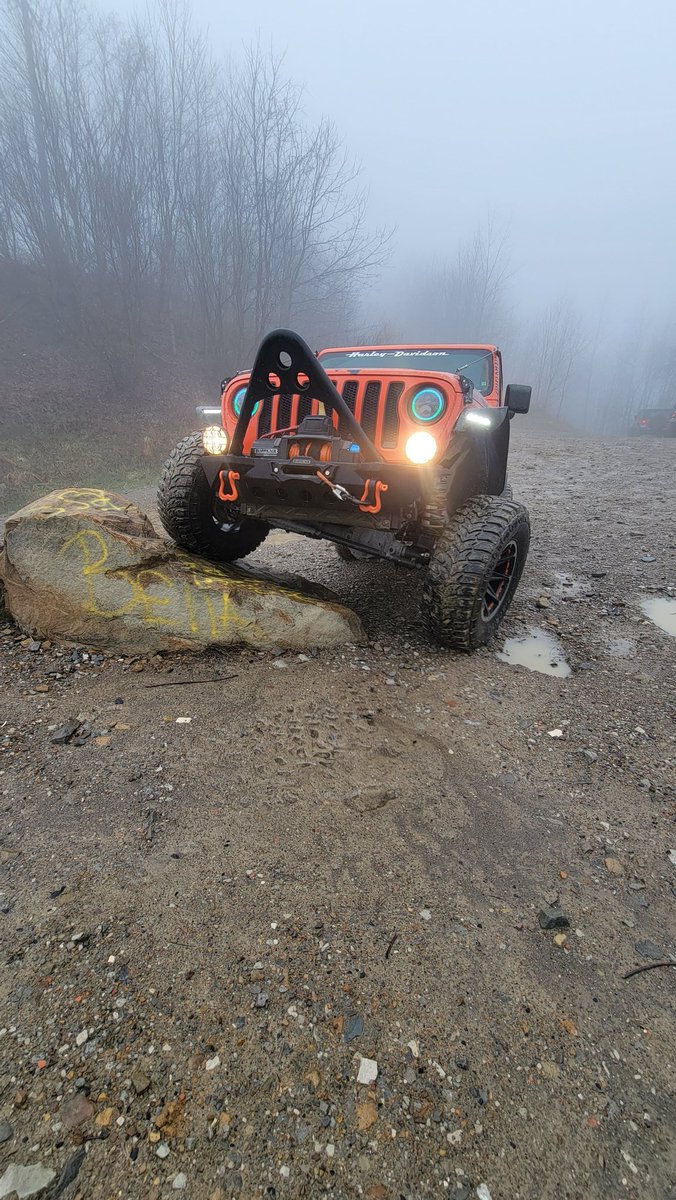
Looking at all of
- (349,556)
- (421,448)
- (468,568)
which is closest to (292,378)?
(421,448)

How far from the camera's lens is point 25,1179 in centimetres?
110

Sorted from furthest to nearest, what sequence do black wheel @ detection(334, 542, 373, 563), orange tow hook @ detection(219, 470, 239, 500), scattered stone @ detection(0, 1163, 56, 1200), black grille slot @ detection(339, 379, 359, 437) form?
black wheel @ detection(334, 542, 373, 563), black grille slot @ detection(339, 379, 359, 437), orange tow hook @ detection(219, 470, 239, 500), scattered stone @ detection(0, 1163, 56, 1200)

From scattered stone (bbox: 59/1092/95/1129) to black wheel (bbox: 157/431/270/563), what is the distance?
3.06 m

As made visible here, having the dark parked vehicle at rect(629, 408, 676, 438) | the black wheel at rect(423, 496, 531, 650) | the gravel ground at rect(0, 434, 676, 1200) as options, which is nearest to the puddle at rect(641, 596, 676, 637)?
the gravel ground at rect(0, 434, 676, 1200)

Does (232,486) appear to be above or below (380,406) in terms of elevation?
below

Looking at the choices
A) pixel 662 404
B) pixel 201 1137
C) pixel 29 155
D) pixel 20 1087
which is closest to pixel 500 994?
pixel 201 1137

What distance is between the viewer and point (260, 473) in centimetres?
314

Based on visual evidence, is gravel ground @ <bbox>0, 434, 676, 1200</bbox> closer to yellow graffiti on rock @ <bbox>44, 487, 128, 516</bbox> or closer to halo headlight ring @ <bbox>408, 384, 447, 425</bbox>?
yellow graffiti on rock @ <bbox>44, 487, 128, 516</bbox>

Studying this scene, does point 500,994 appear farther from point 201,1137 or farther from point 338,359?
point 338,359

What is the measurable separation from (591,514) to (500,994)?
6.87m

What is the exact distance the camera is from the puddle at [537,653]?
136 inches

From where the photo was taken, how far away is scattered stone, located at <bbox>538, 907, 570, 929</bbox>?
5.70 ft

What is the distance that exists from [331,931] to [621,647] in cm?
290

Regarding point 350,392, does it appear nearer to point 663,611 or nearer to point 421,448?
point 421,448
